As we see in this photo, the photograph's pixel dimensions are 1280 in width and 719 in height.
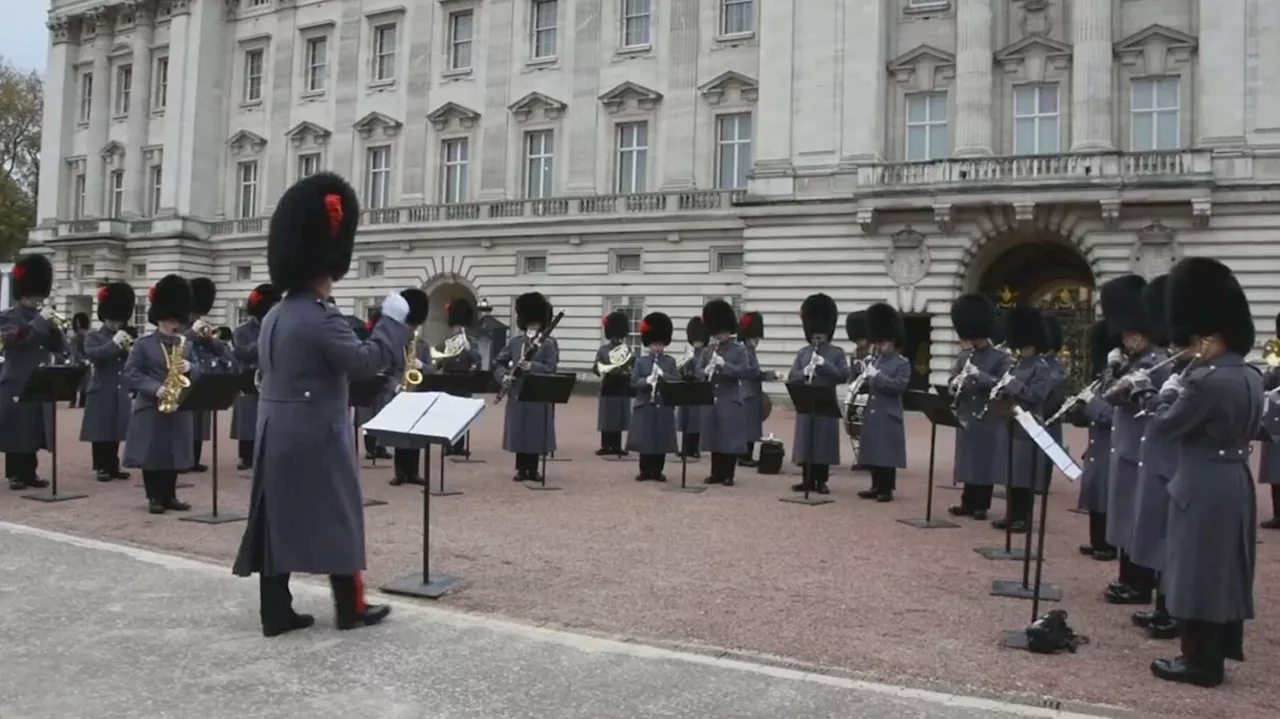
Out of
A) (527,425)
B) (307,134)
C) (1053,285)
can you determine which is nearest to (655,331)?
(527,425)

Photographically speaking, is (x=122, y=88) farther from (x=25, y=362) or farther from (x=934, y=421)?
(x=934, y=421)

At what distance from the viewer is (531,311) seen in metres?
13.1

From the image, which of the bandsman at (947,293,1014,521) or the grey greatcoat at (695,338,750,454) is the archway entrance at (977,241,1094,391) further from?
the bandsman at (947,293,1014,521)

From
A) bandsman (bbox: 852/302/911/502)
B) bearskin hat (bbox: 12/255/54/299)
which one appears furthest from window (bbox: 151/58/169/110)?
bandsman (bbox: 852/302/911/502)

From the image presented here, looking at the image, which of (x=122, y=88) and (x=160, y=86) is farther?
(x=122, y=88)

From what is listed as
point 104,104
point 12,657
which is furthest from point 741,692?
point 104,104

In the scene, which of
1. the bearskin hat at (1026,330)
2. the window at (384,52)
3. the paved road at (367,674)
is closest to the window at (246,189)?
the window at (384,52)

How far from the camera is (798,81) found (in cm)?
2736

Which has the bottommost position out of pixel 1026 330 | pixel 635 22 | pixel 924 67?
pixel 1026 330

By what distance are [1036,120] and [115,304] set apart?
2111 cm

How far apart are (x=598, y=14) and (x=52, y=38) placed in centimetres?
2600

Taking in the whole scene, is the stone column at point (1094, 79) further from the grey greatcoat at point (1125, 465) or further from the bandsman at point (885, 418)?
the grey greatcoat at point (1125, 465)

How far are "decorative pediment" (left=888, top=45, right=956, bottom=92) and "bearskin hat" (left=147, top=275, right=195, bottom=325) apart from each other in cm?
2076

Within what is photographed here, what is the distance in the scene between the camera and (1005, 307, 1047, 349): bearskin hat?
9438 mm
